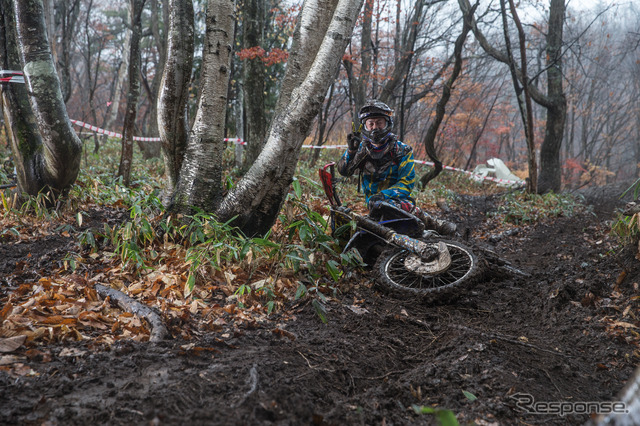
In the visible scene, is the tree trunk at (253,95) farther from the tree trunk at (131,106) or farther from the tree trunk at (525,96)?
the tree trunk at (525,96)

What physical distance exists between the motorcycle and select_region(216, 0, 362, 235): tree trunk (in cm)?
66

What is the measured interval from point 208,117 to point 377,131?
6.11 ft

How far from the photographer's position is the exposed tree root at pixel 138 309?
2.55m

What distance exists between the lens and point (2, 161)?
25.5ft

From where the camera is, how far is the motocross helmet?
4.48m

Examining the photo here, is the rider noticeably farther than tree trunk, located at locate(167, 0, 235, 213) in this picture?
Yes

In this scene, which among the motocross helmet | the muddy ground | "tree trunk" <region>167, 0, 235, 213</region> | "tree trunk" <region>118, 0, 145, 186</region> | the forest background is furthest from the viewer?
the forest background

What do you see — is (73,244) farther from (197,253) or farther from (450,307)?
(450,307)

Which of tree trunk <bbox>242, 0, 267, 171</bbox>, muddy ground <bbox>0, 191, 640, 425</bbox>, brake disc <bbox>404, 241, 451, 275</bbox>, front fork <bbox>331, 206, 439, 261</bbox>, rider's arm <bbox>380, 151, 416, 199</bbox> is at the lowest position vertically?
muddy ground <bbox>0, 191, 640, 425</bbox>

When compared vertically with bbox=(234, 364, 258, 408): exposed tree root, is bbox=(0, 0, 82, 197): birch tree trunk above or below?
above

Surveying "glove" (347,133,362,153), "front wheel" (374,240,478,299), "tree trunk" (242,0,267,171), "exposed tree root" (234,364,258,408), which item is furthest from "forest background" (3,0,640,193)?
"exposed tree root" (234,364,258,408)

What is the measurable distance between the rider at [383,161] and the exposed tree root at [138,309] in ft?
8.46

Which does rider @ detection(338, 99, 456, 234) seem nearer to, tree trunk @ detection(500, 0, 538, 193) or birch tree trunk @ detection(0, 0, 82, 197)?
birch tree trunk @ detection(0, 0, 82, 197)

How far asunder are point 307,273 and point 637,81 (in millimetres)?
24936
